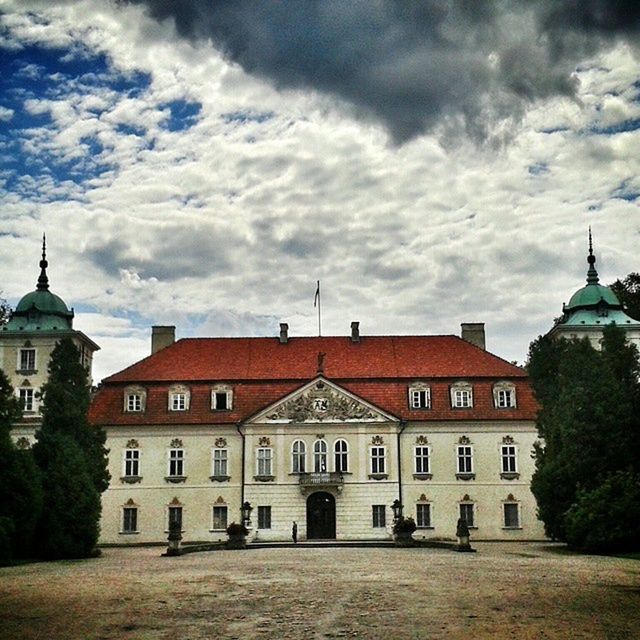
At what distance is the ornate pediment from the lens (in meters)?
50.1

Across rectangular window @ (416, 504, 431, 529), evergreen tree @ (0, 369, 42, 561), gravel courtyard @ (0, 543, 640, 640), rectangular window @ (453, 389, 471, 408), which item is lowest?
gravel courtyard @ (0, 543, 640, 640)

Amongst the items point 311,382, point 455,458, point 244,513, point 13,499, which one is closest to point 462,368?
point 455,458

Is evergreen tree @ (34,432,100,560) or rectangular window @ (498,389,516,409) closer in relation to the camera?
evergreen tree @ (34,432,100,560)

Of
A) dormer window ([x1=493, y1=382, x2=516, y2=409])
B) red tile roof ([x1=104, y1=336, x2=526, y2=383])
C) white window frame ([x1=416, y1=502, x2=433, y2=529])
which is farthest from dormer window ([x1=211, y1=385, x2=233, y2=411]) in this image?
dormer window ([x1=493, y1=382, x2=516, y2=409])

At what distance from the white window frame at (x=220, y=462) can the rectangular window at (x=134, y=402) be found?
15.9 ft

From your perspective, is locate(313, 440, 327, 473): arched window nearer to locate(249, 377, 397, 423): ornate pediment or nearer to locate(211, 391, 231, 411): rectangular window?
locate(249, 377, 397, 423): ornate pediment

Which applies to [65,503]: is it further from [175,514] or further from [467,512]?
[467,512]

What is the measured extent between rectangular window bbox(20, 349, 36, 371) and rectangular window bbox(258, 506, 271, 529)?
14655mm

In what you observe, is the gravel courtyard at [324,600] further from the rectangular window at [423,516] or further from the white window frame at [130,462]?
the white window frame at [130,462]

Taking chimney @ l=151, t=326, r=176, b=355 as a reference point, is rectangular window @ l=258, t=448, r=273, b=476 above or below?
below

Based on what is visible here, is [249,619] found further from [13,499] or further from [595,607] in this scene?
[13,499]

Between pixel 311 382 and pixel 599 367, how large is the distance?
1826 centimetres

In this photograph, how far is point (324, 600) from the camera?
17.9 meters

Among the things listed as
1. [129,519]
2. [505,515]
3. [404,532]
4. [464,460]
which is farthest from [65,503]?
[505,515]
